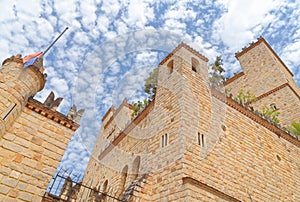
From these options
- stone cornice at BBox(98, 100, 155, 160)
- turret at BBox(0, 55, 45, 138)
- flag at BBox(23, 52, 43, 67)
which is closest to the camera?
turret at BBox(0, 55, 45, 138)

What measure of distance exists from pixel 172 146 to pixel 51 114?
406 centimetres

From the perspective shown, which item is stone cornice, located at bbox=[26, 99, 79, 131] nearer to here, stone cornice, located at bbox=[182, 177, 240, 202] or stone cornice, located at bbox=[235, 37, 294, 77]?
stone cornice, located at bbox=[182, 177, 240, 202]

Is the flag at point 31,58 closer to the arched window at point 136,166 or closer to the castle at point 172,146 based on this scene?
the castle at point 172,146

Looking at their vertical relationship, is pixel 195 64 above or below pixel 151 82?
below

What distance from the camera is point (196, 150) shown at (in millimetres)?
7242

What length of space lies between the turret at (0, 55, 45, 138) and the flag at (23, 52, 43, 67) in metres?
0.12

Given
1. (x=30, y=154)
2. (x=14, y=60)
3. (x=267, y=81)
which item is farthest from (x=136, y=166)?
(x=267, y=81)

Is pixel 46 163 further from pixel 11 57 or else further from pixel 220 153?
pixel 220 153

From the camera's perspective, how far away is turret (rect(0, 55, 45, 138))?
5629 mm

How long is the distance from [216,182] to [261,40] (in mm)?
20978

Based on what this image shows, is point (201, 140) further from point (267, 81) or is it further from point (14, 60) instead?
point (267, 81)

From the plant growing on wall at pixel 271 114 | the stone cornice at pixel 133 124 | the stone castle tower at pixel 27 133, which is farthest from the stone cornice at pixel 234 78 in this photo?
the stone castle tower at pixel 27 133

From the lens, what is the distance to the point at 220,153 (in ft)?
26.8

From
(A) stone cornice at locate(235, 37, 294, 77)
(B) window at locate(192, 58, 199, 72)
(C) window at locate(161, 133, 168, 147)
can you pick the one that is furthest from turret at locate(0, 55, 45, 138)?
(A) stone cornice at locate(235, 37, 294, 77)
